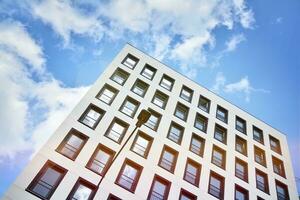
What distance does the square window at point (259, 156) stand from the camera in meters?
26.6

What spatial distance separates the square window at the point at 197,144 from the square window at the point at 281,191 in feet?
25.5

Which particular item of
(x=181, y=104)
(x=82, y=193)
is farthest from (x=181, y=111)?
(x=82, y=193)

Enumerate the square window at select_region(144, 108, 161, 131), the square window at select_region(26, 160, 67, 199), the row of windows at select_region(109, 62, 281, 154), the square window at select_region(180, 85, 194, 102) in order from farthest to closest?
1. the square window at select_region(180, 85, 194, 102)
2. the row of windows at select_region(109, 62, 281, 154)
3. the square window at select_region(144, 108, 161, 131)
4. the square window at select_region(26, 160, 67, 199)

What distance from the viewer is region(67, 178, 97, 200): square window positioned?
1672 cm

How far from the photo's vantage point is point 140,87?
26.6m

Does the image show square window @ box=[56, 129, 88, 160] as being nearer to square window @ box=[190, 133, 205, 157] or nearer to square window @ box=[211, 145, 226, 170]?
square window @ box=[190, 133, 205, 157]

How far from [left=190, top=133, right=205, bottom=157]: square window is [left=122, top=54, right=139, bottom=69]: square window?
9478 millimetres

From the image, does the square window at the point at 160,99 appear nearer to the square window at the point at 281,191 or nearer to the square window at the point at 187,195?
the square window at the point at 187,195

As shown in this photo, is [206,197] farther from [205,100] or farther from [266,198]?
[205,100]

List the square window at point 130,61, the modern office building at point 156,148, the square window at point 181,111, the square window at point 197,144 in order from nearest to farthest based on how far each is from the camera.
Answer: the modern office building at point 156,148 < the square window at point 197,144 < the square window at point 181,111 < the square window at point 130,61

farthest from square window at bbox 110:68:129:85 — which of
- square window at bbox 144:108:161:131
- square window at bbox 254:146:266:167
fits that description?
square window at bbox 254:146:266:167

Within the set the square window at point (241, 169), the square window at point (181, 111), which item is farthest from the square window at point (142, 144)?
the square window at point (241, 169)

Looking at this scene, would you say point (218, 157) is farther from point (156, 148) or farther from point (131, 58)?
point (131, 58)

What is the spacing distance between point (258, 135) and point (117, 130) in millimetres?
16546
